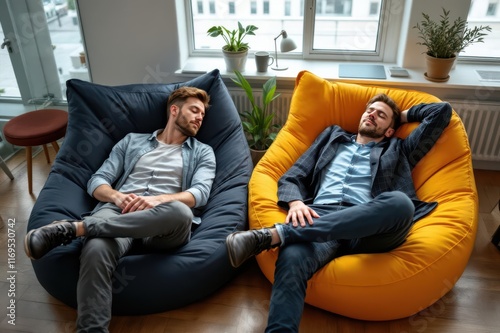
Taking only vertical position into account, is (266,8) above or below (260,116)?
above

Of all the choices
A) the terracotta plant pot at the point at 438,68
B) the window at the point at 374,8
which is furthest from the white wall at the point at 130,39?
the terracotta plant pot at the point at 438,68

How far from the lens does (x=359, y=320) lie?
199cm

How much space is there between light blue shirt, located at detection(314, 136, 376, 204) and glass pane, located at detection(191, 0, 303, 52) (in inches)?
49.9

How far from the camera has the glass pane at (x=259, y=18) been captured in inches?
126

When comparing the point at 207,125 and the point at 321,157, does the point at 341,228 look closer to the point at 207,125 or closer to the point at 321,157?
the point at 321,157

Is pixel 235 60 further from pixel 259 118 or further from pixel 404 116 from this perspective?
pixel 404 116

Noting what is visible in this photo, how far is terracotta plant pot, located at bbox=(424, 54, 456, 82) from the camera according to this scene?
2.77m

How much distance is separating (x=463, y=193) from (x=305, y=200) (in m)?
0.75

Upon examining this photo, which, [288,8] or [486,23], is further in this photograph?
[288,8]

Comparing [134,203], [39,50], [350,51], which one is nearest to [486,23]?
[350,51]

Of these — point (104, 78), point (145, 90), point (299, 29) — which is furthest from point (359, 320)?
point (104, 78)

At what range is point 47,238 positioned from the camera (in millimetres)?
1839

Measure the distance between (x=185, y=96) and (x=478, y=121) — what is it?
1858mm

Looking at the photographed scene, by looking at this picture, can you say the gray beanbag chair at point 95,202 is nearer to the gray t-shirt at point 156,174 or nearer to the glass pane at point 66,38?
the gray t-shirt at point 156,174
